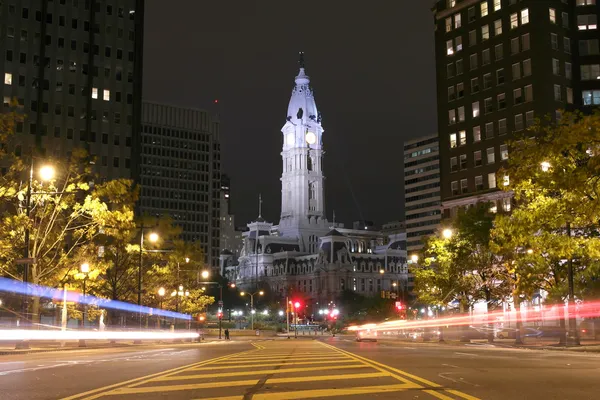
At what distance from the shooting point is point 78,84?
119688 millimetres

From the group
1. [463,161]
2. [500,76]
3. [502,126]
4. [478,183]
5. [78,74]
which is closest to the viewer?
[502,126]

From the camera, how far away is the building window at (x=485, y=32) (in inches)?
3504

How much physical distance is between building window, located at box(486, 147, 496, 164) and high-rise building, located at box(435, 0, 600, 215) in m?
0.12

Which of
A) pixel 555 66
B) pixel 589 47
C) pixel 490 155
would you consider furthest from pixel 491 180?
pixel 589 47

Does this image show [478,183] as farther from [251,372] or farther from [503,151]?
[251,372]

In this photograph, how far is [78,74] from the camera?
119562mm

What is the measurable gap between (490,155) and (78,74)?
225 feet

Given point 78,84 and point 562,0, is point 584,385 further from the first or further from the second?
point 78,84

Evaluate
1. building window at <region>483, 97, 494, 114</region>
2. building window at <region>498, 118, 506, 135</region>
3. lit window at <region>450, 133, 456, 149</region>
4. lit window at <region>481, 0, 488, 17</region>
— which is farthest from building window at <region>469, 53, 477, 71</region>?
lit window at <region>450, 133, 456, 149</region>

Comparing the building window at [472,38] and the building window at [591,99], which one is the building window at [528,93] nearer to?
the building window at [591,99]

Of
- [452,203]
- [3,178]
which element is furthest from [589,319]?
[3,178]

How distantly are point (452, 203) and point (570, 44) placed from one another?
23367 mm

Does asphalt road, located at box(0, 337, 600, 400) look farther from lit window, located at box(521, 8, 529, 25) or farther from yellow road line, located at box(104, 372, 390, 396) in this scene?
lit window, located at box(521, 8, 529, 25)

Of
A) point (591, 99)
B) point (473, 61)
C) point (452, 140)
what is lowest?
point (452, 140)
